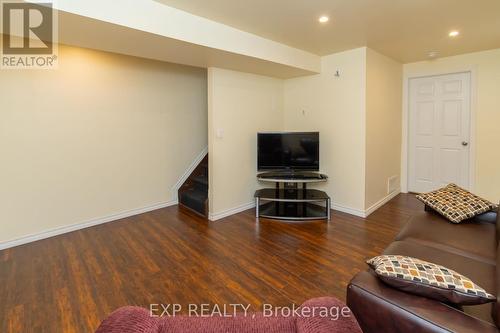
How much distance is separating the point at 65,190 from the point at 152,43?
2193 mm

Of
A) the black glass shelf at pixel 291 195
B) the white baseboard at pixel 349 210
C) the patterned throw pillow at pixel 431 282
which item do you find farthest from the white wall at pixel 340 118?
the patterned throw pillow at pixel 431 282

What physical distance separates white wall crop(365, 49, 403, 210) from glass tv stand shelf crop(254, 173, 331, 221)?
0.69m

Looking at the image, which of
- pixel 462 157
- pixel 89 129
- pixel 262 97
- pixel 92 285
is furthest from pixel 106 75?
pixel 462 157

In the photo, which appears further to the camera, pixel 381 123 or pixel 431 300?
pixel 381 123

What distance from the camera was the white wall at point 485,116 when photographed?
4.11 metres

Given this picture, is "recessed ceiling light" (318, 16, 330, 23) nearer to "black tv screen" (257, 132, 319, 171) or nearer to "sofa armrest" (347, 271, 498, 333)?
"black tv screen" (257, 132, 319, 171)

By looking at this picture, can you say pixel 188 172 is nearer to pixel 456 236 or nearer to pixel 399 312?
pixel 456 236

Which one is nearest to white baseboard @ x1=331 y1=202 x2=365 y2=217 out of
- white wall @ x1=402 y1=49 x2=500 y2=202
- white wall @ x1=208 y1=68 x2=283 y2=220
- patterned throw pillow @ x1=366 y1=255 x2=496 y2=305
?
white wall @ x1=208 y1=68 x2=283 y2=220

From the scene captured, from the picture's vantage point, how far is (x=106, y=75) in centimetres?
372

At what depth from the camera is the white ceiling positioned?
2.44m

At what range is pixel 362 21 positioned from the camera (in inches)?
111

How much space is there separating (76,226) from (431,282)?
384 cm

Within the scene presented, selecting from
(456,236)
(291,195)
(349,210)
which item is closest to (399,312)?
(456,236)

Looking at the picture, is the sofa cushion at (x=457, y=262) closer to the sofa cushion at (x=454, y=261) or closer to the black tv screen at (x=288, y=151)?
the sofa cushion at (x=454, y=261)
